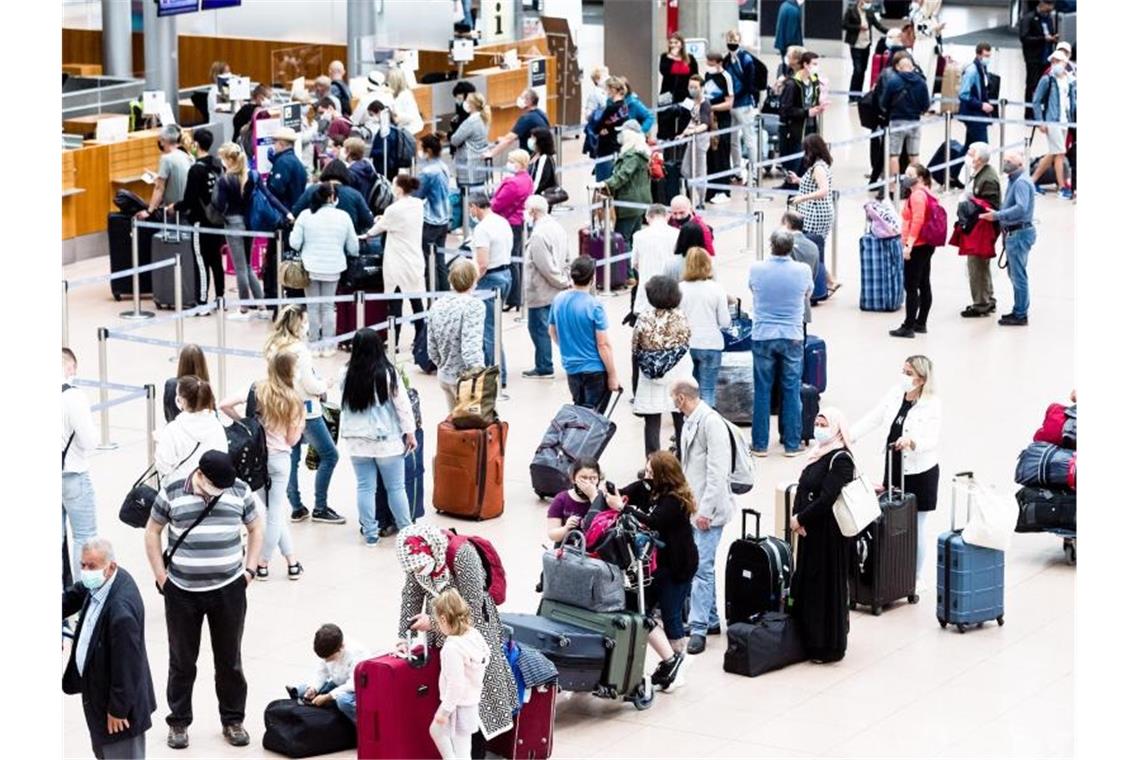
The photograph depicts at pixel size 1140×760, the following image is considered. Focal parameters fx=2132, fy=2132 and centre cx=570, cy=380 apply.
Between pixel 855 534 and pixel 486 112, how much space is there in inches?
442

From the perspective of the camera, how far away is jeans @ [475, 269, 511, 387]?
1483 cm

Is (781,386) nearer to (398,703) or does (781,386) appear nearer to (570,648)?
(570,648)

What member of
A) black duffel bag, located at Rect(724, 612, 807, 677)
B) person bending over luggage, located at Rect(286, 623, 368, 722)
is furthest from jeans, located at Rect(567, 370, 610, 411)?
person bending over luggage, located at Rect(286, 623, 368, 722)

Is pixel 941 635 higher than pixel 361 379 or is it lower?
lower

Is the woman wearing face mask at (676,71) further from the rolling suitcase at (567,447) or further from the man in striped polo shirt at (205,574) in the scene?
the man in striped polo shirt at (205,574)

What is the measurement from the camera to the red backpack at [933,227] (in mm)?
16297

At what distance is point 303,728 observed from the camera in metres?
8.77

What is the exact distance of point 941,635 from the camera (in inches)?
410

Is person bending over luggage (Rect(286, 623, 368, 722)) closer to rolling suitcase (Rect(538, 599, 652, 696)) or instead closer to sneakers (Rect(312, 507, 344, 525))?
rolling suitcase (Rect(538, 599, 652, 696))

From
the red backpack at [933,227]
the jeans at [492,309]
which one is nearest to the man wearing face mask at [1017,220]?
the red backpack at [933,227]

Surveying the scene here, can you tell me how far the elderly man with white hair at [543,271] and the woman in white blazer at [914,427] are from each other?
14.8 feet

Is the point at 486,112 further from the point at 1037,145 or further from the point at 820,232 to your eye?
the point at 1037,145

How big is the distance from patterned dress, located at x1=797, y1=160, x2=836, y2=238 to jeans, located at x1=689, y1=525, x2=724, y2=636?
731 centimetres
